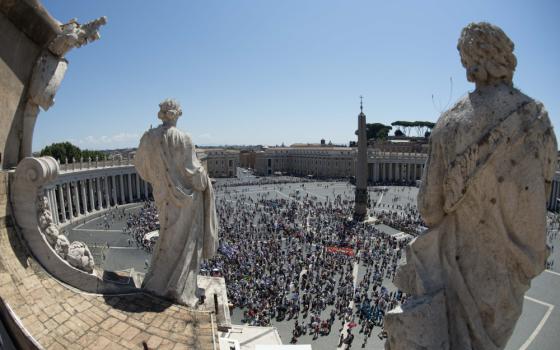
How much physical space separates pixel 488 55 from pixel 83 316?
15.4ft

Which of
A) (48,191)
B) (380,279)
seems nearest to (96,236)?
(48,191)

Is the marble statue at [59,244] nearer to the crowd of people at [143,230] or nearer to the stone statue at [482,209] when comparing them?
the stone statue at [482,209]

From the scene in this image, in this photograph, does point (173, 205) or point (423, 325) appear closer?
point (423, 325)

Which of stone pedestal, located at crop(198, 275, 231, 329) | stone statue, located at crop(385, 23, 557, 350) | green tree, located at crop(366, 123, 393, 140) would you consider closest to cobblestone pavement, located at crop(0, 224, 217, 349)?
stone pedestal, located at crop(198, 275, 231, 329)

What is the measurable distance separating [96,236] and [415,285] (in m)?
29.2

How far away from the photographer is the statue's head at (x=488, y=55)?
2.26 meters

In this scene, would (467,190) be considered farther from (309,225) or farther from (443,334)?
(309,225)

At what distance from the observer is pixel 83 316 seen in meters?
4.28

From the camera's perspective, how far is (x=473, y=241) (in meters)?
2.27

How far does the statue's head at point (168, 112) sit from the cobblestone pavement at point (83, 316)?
239 centimetres

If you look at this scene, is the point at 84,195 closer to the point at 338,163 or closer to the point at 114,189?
the point at 114,189

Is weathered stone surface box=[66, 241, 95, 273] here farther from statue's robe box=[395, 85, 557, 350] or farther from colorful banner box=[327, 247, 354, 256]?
colorful banner box=[327, 247, 354, 256]

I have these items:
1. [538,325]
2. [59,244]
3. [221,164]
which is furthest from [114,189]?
[221,164]

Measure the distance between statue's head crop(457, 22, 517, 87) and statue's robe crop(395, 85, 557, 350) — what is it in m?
0.12
